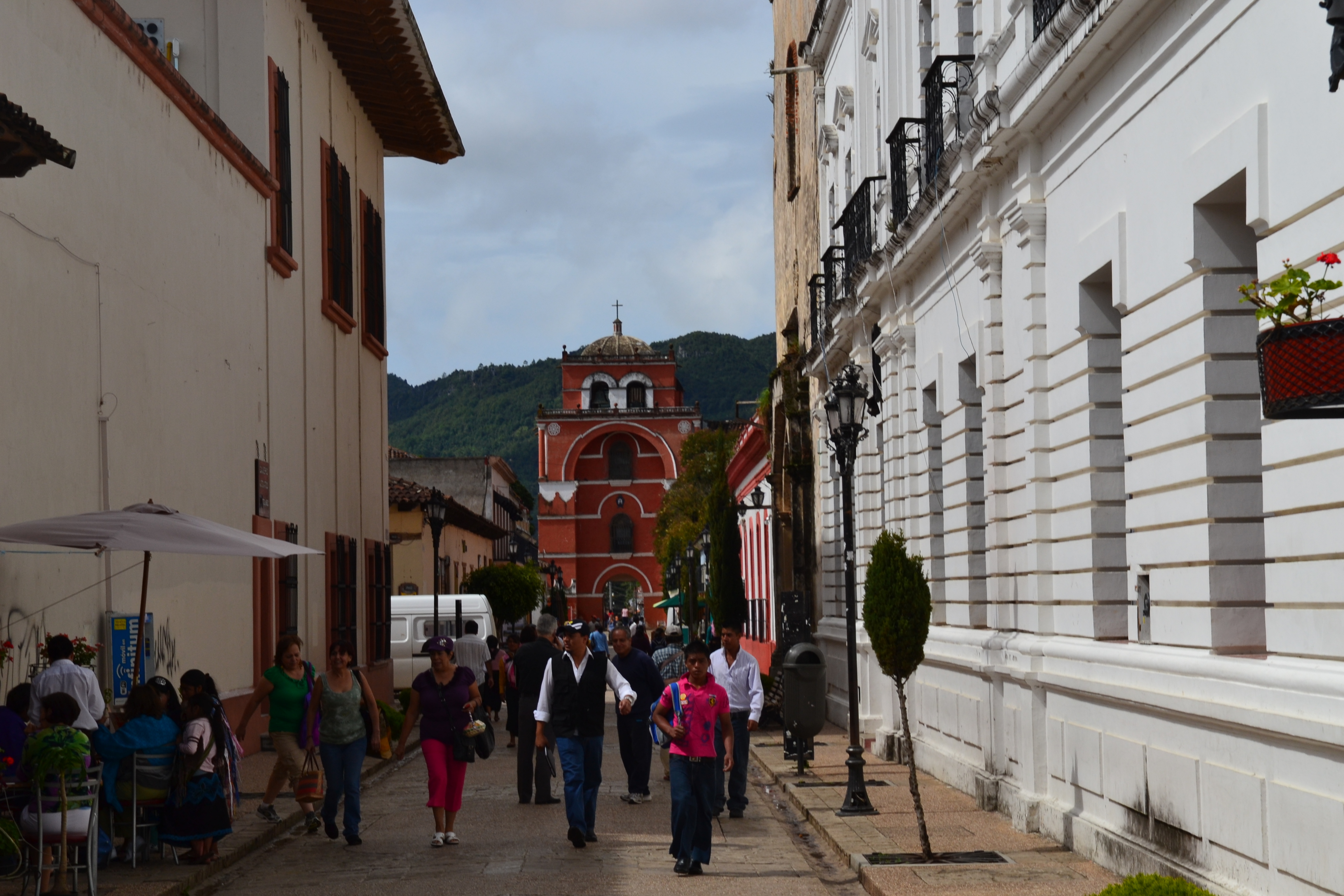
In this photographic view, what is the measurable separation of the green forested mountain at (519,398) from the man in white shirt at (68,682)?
13831cm

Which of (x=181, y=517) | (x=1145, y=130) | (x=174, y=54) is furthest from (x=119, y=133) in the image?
(x=1145, y=130)

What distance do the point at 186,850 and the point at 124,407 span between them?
4.81 m

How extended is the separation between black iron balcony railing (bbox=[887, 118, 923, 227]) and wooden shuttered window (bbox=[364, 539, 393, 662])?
13.1 metres

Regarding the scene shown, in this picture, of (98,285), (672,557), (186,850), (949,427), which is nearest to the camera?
(186,850)

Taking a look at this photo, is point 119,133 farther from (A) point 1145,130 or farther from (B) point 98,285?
(A) point 1145,130

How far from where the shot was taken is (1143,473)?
34.3 ft

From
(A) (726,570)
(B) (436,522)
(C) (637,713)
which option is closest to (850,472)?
(C) (637,713)

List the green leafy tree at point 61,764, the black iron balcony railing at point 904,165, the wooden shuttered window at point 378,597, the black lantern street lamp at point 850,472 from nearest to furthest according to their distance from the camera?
the green leafy tree at point 61,764
the black lantern street lamp at point 850,472
the black iron balcony railing at point 904,165
the wooden shuttered window at point 378,597

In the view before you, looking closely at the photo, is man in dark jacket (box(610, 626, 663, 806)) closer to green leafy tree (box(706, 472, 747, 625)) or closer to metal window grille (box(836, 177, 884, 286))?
metal window grille (box(836, 177, 884, 286))

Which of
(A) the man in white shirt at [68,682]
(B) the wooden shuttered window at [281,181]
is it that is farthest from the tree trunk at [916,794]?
(B) the wooden shuttered window at [281,181]

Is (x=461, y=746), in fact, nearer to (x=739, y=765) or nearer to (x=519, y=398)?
(x=739, y=765)

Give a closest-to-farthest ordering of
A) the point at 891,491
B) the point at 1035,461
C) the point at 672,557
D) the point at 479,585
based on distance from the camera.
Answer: the point at 1035,461
the point at 891,491
the point at 479,585
the point at 672,557

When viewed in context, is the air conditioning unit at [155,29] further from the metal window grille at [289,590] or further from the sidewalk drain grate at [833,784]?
the sidewalk drain grate at [833,784]

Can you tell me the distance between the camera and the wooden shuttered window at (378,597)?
2812cm
